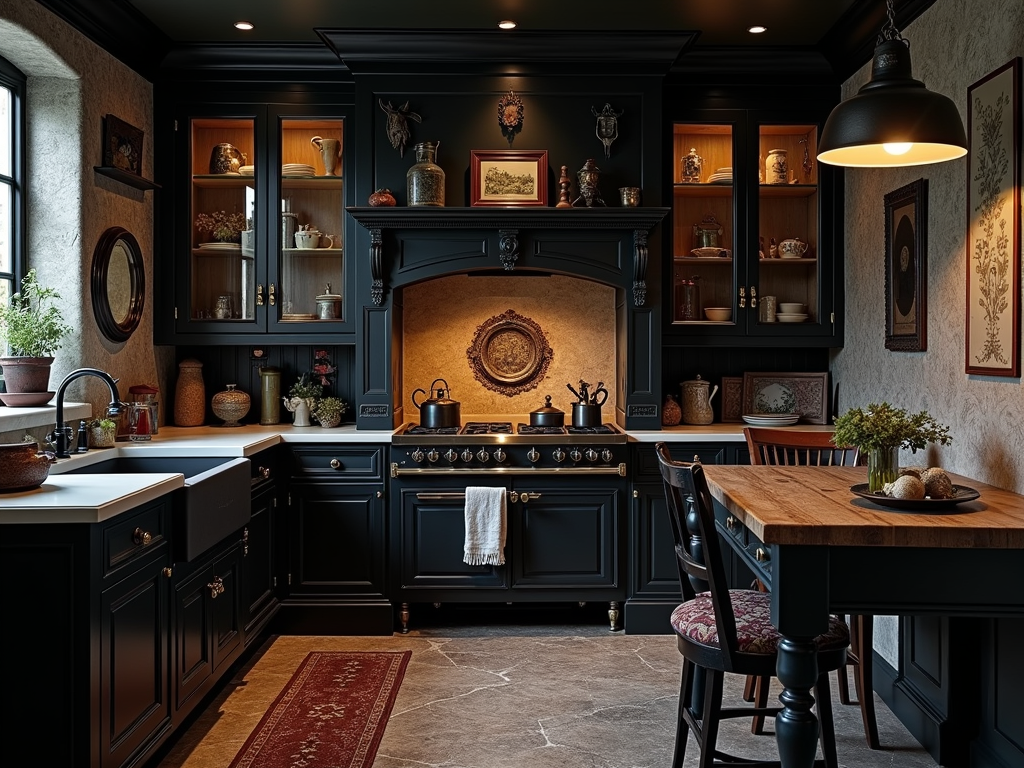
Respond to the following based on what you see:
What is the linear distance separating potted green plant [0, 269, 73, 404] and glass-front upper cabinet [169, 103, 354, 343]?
106 centimetres

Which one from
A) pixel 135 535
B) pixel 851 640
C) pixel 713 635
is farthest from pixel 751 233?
pixel 135 535

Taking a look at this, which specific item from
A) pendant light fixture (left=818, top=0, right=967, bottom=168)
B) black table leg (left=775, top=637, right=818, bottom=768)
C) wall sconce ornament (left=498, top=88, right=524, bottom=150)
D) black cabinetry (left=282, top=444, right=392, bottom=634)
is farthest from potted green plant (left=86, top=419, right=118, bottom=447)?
pendant light fixture (left=818, top=0, right=967, bottom=168)

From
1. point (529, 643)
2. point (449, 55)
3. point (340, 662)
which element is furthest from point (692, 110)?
point (340, 662)

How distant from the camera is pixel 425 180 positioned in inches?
177

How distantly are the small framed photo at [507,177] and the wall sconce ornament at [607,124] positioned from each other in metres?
0.29

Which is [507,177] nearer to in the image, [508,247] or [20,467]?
[508,247]

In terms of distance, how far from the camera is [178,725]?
3117mm

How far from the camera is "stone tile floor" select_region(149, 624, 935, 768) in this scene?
10.2 feet

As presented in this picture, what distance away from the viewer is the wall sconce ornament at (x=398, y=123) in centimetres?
458

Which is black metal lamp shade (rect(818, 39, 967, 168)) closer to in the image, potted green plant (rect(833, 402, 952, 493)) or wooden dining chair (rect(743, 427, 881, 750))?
potted green plant (rect(833, 402, 952, 493))

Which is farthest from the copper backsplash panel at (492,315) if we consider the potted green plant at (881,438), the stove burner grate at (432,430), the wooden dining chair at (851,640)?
the potted green plant at (881,438)

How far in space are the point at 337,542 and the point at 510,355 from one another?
1.43 metres

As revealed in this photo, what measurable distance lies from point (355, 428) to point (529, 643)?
1.40m

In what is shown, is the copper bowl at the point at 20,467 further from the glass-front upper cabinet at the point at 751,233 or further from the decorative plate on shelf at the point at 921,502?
the glass-front upper cabinet at the point at 751,233
